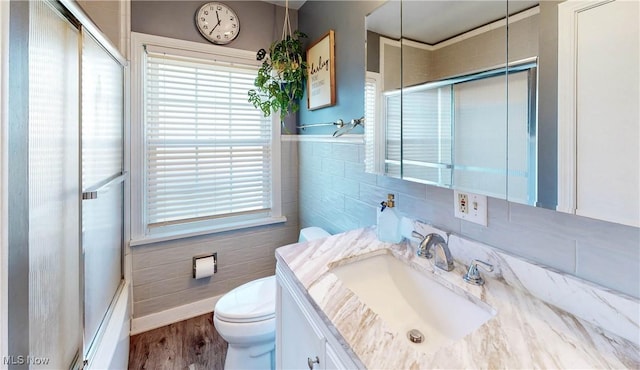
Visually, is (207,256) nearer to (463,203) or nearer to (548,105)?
(463,203)

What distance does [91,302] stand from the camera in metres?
1.18

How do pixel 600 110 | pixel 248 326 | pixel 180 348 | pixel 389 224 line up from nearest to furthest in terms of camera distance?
pixel 600 110 → pixel 389 224 → pixel 248 326 → pixel 180 348

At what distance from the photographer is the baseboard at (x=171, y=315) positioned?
1922mm

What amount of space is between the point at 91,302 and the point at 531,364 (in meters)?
1.49

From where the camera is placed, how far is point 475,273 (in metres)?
0.88

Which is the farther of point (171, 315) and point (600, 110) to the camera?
point (171, 315)

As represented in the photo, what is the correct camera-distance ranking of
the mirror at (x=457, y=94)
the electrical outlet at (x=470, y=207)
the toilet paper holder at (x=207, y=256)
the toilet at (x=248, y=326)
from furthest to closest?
1. the toilet paper holder at (x=207, y=256)
2. the toilet at (x=248, y=326)
3. the electrical outlet at (x=470, y=207)
4. the mirror at (x=457, y=94)

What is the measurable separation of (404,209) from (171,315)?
5.87 feet

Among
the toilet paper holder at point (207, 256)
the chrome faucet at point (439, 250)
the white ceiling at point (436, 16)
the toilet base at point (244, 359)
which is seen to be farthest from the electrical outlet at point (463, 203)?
the toilet paper holder at point (207, 256)

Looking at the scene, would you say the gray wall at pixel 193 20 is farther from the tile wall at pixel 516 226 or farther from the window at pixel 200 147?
the tile wall at pixel 516 226

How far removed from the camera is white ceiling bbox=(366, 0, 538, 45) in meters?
0.86

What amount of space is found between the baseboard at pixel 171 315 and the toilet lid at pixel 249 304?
0.70m

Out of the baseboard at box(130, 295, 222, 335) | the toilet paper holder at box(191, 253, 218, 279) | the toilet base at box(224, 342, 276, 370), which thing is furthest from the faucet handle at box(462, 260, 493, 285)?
the baseboard at box(130, 295, 222, 335)

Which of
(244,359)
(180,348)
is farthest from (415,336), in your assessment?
(180,348)
